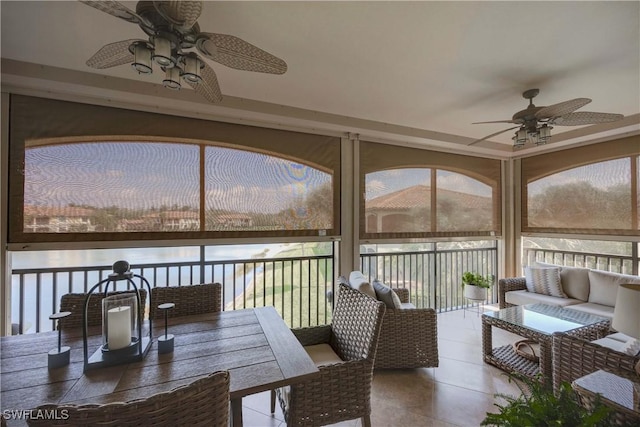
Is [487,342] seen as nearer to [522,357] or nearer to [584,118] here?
[522,357]

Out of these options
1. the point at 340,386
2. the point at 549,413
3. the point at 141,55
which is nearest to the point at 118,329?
the point at 340,386

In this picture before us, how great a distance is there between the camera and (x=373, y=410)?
211 centimetres

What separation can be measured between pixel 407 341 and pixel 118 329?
220 centimetres

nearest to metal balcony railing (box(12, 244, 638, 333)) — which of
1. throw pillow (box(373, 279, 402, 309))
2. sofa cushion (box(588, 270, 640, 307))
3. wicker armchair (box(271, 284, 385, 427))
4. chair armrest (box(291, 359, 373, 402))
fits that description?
sofa cushion (box(588, 270, 640, 307))

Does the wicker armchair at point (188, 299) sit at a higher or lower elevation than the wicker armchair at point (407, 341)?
higher

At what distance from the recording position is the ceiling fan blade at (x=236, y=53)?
4.58 feet

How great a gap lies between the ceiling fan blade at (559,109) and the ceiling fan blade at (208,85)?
2469mm

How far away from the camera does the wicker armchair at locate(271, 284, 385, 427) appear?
1512mm

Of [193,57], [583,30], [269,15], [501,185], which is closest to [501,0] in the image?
[583,30]

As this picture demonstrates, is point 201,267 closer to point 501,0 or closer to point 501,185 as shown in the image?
point 501,0

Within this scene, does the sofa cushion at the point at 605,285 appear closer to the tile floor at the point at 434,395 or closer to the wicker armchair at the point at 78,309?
the tile floor at the point at 434,395

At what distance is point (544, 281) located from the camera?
3680 millimetres

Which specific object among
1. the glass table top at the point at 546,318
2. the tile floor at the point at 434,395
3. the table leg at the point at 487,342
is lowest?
the tile floor at the point at 434,395

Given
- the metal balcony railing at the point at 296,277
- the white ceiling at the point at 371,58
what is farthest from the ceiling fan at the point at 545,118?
the metal balcony railing at the point at 296,277
